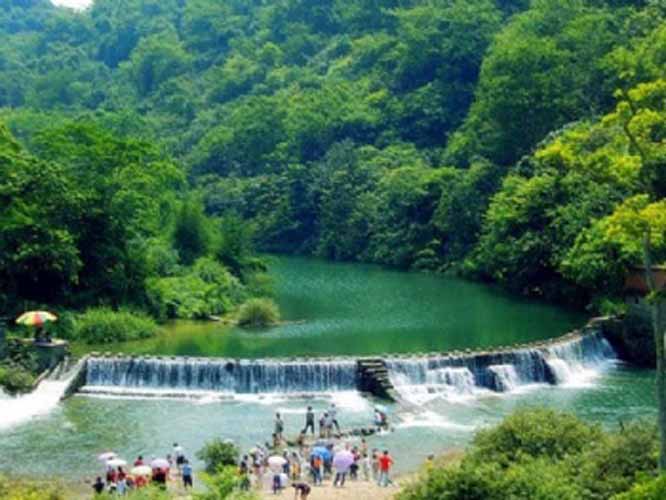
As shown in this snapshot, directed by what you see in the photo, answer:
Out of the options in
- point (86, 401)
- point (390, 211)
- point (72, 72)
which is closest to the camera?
point (86, 401)

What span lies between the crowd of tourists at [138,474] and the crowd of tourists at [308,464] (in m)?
1.35

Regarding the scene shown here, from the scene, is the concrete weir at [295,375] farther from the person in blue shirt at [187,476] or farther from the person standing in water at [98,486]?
the person standing in water at [98,486]

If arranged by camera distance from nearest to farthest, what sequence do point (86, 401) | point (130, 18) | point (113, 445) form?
point (113, 445), point (86, 401), point (130, 18)

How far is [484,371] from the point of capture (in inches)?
1547

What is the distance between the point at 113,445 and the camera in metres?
31.2

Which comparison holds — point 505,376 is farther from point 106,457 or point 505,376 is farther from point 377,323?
point 106,457

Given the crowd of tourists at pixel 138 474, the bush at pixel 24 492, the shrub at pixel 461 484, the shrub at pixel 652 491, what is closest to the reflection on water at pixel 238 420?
the crowd of tourists at pixel 138 474

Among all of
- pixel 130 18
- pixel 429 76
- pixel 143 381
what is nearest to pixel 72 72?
pixel 130 18

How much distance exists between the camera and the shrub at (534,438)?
2392 cm

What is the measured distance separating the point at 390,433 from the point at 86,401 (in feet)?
32.2

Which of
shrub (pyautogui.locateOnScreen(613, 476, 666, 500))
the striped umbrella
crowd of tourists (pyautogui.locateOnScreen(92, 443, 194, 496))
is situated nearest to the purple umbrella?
crowd of tourists (pyautogui.locateOnScreen(92, 443, 194, 496))

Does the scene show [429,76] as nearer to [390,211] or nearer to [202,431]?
[390,211]

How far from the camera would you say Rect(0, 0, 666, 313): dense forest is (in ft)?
144

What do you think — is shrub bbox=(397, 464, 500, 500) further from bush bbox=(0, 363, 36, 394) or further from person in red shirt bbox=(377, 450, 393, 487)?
bush bbox=(0, 363, 36, 394)
